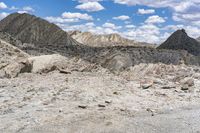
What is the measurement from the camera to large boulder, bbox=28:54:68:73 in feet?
56.7

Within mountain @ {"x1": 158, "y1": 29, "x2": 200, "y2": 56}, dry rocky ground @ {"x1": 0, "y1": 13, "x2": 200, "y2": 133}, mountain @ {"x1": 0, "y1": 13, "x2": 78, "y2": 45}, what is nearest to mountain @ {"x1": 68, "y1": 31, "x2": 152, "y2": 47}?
mountain @ {"x1": 0, "y1": 13, "x2": 78, "y2": 45}

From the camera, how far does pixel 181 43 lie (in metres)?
31.8

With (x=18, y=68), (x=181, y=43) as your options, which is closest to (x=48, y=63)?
(x=18, y=68)

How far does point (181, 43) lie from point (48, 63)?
53.4ft

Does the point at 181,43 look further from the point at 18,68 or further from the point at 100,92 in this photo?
the point at 100,92

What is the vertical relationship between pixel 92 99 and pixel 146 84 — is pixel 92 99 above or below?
below

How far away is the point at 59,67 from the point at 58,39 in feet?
82.8

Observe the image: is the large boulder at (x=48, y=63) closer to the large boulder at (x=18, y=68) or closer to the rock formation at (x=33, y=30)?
the large boulder at (x=18, y=68)

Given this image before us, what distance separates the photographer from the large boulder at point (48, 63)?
680 inches

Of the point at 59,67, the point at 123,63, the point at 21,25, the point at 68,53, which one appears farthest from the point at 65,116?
the point at 21,25

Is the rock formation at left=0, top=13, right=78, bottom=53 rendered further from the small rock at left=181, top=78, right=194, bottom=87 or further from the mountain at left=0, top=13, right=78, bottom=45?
the small rock at left=181, top=78, right=194, bottom=87

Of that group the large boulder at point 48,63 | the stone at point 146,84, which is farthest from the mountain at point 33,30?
the stone at point 146,84

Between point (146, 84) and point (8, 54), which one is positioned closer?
point (146, 84)

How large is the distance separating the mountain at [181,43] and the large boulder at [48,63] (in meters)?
14.8
